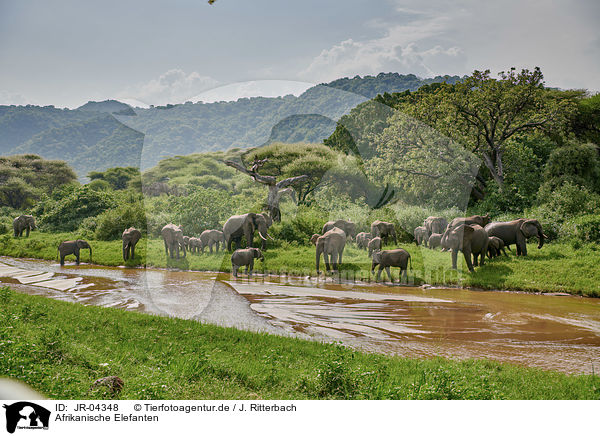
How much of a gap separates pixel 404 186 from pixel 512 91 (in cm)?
563

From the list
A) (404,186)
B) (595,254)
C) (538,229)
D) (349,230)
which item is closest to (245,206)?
(349,230)

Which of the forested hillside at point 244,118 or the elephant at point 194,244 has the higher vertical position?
the forested hillside at point 244,118

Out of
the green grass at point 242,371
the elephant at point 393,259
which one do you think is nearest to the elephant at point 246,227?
the elephant at point 393,259

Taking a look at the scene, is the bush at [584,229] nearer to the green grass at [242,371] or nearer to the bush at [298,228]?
the bush at [298,228]

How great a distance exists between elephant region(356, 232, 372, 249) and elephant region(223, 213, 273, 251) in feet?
10.8

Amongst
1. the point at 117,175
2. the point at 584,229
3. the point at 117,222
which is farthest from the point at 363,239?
the point at 117,175

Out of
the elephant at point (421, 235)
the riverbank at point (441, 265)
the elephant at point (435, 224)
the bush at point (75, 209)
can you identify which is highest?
the bush at point (75, 209)

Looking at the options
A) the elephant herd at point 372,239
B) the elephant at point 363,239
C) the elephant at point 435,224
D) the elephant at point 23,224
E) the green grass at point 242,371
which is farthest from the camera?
the elephant at point 23,224

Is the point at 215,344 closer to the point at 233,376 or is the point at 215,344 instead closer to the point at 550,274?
the point at 233,376

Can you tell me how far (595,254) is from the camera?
11.1 metres

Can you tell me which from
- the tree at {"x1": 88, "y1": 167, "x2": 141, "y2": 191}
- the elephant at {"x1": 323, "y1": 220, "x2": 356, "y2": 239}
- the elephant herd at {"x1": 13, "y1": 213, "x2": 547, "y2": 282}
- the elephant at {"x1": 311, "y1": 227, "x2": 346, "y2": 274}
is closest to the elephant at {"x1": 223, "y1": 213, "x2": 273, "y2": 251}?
the elephant herd at {"x1": 13, "y1": 213, "x2": 547, "y2": 282}

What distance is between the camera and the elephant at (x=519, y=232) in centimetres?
1183

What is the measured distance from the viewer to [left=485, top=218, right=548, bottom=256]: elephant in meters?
11.8
